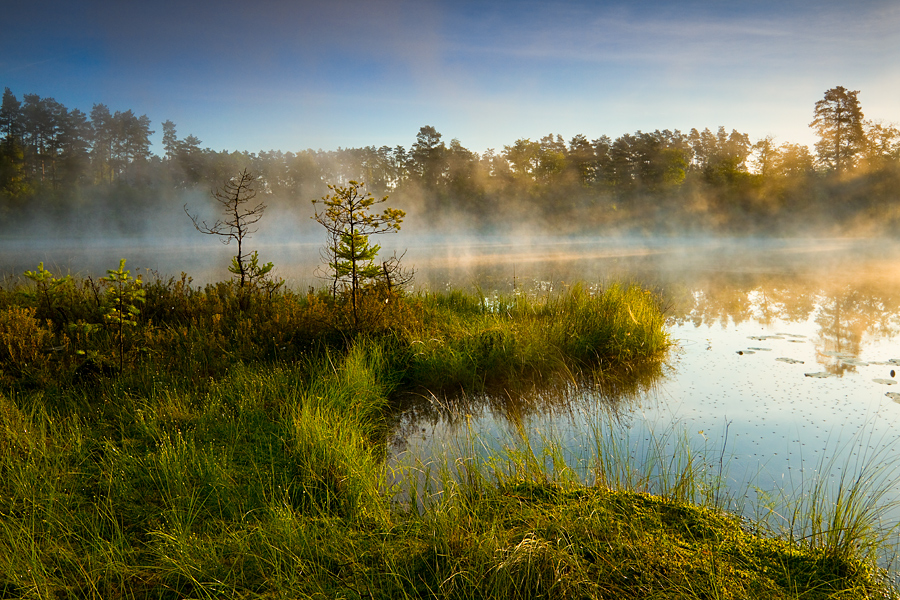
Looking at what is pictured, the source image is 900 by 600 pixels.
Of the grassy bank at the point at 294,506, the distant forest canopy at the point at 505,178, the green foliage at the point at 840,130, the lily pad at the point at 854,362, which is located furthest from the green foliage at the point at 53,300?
the green foliage at the point at 840,130

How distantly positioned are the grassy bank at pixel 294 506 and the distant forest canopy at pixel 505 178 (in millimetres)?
37089

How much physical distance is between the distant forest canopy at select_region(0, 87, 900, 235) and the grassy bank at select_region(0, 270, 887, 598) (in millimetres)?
37089

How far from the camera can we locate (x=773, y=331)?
6848 mm

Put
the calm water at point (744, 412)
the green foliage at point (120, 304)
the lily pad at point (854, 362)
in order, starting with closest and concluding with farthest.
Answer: the calm water at point (744, 412) < the green foliage at point (120, 304) < the lily pad at point (854, 362)

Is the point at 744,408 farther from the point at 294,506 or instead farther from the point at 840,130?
the point at 840,130

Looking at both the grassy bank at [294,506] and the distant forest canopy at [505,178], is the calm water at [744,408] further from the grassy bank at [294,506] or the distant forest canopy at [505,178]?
the distant forest canopy at [505,178]

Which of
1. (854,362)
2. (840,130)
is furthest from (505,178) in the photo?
(854,362)

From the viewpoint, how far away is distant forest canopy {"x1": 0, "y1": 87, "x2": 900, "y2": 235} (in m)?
37.3

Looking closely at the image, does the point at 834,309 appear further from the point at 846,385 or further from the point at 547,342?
the point at 547,342

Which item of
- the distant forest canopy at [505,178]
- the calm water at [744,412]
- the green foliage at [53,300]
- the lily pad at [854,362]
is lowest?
the calm water at [744,412]

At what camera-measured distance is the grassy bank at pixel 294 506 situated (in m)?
1.83

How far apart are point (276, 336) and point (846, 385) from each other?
5532mm

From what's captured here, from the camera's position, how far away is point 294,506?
2.45 metres

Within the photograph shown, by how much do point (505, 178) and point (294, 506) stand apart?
4663 centimetres
